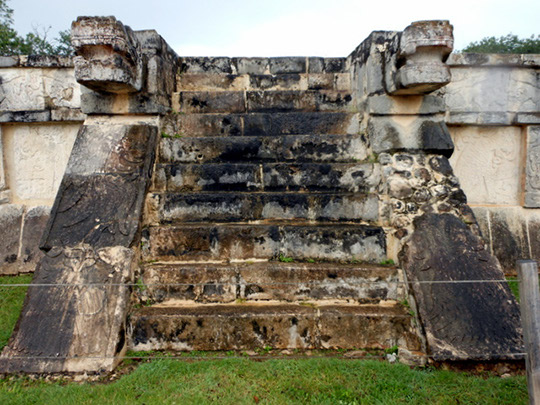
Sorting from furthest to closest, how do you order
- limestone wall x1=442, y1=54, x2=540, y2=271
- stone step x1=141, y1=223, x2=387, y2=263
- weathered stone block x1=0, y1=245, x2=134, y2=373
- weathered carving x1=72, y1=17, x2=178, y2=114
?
limestone wall x1=442, y1=54, x2=540, y2=271 → stone step x1=141, y1=223, x2=387, y2=263 → weathered carving x1=72, y1=17, x2=178, y2=114 → weathered stone block x1=0, y1=245, x2=134, y2=373

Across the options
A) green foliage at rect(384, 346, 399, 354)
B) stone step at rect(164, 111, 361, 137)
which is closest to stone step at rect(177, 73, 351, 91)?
stone step at rect(164, 111, 361, 137)

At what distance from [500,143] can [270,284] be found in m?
3.50

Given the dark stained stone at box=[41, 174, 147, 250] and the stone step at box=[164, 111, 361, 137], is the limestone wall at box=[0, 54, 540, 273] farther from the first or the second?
the dark stained stone at box=[41, 174, 147, 250]

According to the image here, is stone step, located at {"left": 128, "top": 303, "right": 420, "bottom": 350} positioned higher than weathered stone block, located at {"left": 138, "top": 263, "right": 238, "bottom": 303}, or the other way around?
weathered stone block, located at {"left": 138, "top": 263, "right": 238, "bottom": 303}

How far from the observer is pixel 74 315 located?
2.39 meters

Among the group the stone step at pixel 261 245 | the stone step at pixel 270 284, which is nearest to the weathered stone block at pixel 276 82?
the stone step at pixel 261 245

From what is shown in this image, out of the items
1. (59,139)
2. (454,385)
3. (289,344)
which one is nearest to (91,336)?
(289,344)

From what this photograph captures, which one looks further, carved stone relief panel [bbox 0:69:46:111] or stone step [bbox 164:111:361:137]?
carved stone relief panel [bbox 0:69:46:111]

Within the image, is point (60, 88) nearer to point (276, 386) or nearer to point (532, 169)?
point (276, 386)

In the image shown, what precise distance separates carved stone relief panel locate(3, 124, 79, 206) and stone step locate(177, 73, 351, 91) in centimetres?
162

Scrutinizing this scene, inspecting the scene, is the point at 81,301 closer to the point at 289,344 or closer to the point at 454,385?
the point at 289,344

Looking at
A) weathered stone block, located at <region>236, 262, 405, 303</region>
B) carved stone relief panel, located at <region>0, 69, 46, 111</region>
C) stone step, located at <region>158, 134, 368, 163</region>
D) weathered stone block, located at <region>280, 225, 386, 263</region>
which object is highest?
carved stone relief panel, located at <region>0, 69, 46, 111</region>

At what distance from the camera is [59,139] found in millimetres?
4273

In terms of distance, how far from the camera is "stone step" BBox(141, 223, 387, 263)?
294cm
